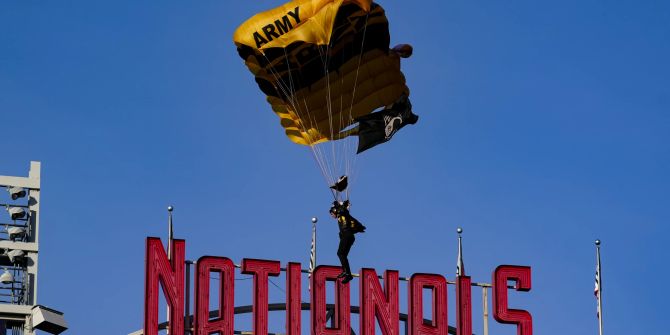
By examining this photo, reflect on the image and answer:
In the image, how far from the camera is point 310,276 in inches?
4220

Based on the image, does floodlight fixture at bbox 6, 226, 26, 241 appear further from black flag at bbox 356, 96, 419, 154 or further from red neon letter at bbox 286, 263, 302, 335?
black flag at bbox 356, 96, 419, 154

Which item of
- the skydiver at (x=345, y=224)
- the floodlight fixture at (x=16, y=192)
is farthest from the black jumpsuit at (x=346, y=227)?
the floodlight fixture at (x=16, y=192)

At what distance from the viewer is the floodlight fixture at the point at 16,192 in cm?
10906

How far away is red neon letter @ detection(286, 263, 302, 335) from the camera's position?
106 meters

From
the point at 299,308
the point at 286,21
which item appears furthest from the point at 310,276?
the point at 286,21

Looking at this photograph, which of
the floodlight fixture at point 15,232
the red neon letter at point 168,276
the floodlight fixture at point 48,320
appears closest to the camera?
the floodlight fixture at point 48,320

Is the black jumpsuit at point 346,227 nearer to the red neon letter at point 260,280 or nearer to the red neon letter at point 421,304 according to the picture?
the red neon letter at point 260,280

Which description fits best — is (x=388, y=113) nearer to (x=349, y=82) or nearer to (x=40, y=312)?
(x=349, y=82)

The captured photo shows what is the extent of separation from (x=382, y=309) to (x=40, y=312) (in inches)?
474

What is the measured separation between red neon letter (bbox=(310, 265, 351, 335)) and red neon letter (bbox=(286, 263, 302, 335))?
19.7 inches

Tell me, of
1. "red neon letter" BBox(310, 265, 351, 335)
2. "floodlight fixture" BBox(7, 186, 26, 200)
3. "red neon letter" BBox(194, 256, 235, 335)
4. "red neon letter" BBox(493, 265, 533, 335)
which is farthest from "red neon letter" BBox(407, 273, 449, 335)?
"floodlight fixture" BBox(7, 186, 26, 200)

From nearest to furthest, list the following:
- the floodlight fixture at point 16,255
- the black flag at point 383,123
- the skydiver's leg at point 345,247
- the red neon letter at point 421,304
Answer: the skydiver's leg at point 345,247 < the floodlight fixture at point 16,255 < the red neon letter at point 421,304 < the black flag at point 383,123

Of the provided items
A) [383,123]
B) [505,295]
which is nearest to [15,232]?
[383,123]

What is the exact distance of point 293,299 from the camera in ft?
350
